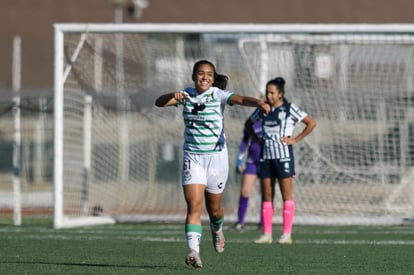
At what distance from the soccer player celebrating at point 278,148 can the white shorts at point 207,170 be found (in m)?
3.17

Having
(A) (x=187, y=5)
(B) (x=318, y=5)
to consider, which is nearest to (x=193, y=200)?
(B) (x=318, y=5)

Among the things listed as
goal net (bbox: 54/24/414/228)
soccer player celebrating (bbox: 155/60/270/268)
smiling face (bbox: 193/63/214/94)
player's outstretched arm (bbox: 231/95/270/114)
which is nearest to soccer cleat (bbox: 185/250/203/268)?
soccer player celebrating (bbox: 155/60/270/268)

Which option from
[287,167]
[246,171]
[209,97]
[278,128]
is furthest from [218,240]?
[246,171]

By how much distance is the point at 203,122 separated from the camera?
10.0m

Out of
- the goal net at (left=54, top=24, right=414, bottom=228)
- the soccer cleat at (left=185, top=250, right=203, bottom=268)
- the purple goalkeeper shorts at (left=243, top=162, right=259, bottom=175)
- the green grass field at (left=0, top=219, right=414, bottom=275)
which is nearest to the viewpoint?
Answer: the soccer cleat at (left=185, top=250, right=203, bottom=268)

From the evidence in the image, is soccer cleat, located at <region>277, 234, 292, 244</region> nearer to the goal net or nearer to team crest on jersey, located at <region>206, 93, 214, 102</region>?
team crest on jersey, located at <region>206, 93, 214, 102</region>

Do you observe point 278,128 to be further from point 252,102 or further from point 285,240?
point 252,102

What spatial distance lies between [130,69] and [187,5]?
13416mm

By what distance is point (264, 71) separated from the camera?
58.9ft

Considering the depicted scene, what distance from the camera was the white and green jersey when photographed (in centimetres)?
999

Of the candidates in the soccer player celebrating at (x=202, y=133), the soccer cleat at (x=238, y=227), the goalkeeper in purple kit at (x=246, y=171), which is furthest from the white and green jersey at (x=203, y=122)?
the soccer cleat at (x=238, y=227)

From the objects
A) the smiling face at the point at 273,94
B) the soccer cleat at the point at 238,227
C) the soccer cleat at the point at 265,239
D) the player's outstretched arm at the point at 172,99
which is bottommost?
the soccer cleat at the point at 238,227

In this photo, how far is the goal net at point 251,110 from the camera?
17547 mm

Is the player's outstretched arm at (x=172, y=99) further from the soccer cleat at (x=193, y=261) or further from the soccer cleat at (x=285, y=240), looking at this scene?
the soccer cleat at (x=285, y=240)
